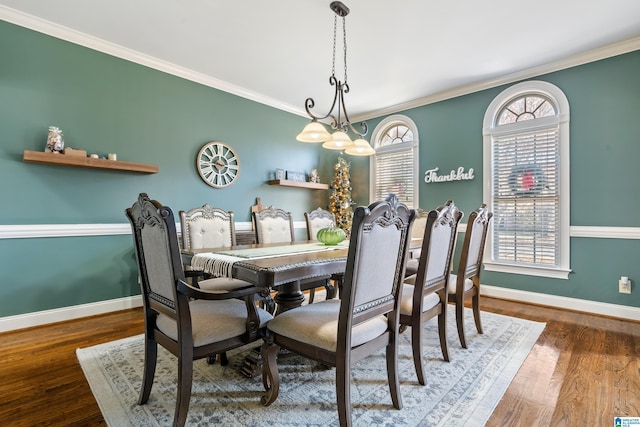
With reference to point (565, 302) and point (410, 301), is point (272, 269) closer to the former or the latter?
point (410, 301)

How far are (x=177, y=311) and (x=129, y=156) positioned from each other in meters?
2.62

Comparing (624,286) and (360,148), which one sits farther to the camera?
(624,286)

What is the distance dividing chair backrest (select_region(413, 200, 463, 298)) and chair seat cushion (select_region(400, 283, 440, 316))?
54mm

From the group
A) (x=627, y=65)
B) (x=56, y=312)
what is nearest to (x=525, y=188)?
(x=627, y=65)

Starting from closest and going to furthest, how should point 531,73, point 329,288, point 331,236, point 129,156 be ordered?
point 331,236
point 329,288
point 129,156
point 531,73

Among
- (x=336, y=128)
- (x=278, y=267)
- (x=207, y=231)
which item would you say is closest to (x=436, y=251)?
(x=278, y=267)

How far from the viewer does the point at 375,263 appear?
Answer: 55.4 inches

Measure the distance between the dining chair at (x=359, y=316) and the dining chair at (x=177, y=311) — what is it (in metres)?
0.18

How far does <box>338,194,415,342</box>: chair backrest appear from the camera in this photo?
51.3 inches

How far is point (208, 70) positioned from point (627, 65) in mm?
4539

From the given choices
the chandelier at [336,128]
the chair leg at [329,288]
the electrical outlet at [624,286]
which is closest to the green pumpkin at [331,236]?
the chair leg at [329,288]

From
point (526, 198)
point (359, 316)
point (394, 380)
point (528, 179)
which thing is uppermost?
point (528, 179)

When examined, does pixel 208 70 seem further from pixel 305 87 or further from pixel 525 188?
pixel 525 188

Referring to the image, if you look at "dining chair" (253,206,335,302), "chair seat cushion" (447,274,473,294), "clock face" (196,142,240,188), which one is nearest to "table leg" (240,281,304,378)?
"dining chair" (253,206,335,302)
